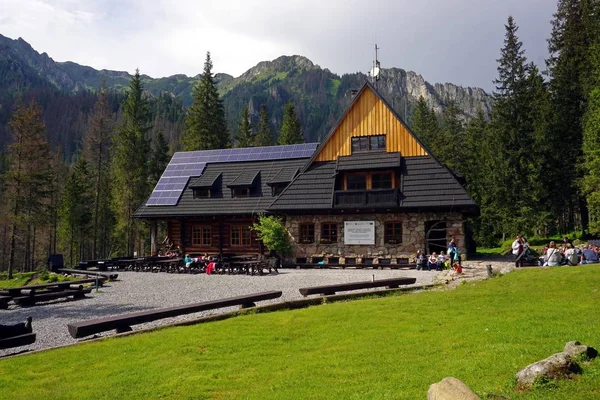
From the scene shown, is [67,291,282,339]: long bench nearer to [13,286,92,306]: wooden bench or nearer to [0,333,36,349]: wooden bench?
[0,333,36,349]: wooden bench

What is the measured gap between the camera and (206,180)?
1388 inches

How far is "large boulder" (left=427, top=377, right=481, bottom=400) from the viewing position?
14.4 ft

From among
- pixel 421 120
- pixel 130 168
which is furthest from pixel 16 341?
pixel 421 120

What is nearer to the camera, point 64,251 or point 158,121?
point 64,251

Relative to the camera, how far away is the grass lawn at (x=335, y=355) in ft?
21.0

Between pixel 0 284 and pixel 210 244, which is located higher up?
pixel 210 244

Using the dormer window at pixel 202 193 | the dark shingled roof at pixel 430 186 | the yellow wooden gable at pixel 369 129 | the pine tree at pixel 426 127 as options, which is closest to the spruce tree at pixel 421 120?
the pine tree at pixel 426 127

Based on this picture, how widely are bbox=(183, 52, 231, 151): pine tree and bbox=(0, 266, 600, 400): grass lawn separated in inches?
1777

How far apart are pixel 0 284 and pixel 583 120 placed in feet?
161

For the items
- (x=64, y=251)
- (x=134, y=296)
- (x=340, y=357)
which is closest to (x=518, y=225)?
(x=134, y=296)

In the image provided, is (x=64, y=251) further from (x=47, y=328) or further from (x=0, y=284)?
(x=47, y=328)

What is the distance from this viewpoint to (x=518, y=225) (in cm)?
4162

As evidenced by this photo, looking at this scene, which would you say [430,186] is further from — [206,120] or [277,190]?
[206,120]

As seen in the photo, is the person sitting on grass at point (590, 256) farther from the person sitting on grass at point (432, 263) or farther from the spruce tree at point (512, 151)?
the spruce tree at point (512, 151)
